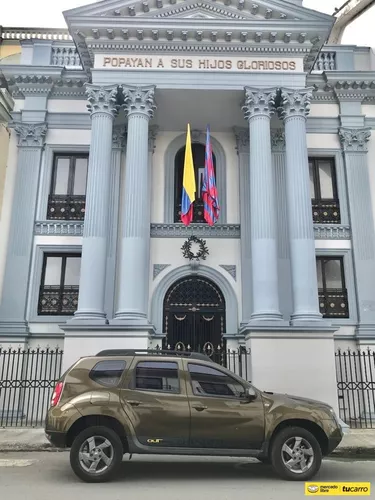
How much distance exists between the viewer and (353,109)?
1766cm

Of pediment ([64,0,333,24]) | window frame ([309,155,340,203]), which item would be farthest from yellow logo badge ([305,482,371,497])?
pediment ([64,0,333,24])

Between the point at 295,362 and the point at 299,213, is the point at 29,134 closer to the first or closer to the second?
the point at 299,213

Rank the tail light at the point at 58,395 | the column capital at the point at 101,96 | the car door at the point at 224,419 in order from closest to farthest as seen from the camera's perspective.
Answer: the car door at the point at 224,419, the tail light at the point at 58,395, the column capital at the point at 101,96

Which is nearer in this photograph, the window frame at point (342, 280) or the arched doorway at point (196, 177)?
the window frame at point (342, 280)

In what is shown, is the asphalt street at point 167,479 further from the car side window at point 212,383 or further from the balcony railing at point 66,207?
the balcony railing at point 66,207

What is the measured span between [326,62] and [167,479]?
16.2 meters

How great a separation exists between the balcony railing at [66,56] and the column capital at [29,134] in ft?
9.05

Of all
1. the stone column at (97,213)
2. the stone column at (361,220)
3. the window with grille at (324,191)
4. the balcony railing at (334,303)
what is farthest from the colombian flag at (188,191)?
the stone column at (361,220)

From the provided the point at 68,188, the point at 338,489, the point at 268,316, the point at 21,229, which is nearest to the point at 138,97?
the point at 68,188

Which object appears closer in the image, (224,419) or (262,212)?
(224,419)

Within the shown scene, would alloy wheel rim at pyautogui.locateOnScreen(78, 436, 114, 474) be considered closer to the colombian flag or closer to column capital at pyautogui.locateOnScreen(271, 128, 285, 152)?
the colombian flag

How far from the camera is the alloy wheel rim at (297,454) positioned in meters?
7.16

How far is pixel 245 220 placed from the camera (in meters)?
16.6

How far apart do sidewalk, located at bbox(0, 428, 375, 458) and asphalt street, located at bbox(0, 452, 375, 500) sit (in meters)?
0.69
